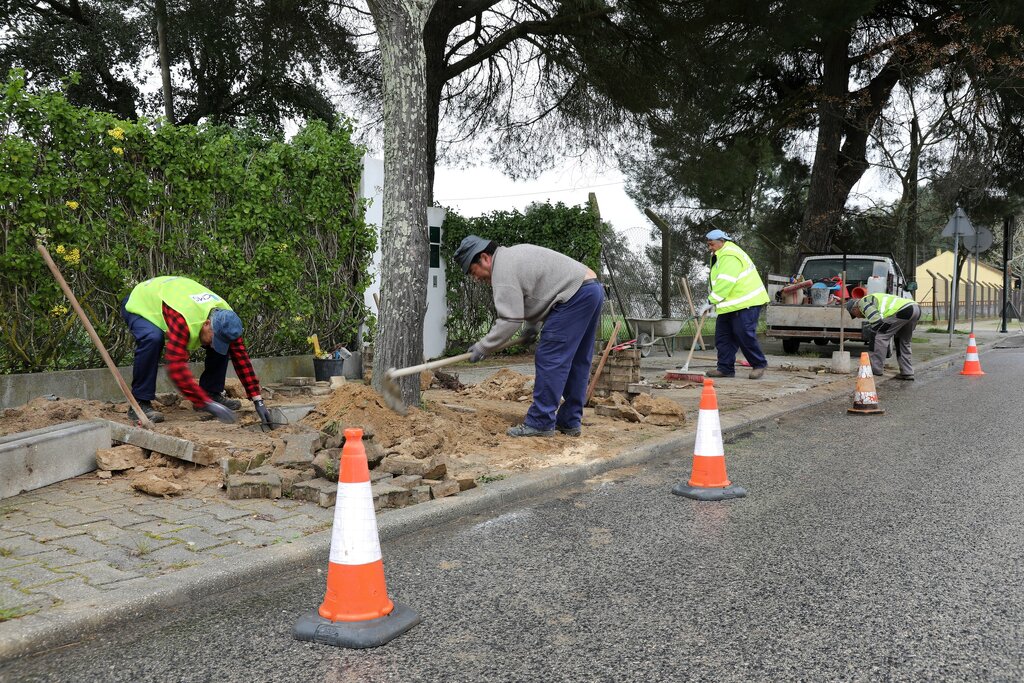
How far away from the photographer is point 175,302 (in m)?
6.03

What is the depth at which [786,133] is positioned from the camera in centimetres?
2097

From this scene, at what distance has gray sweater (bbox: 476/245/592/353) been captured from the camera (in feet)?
19.1

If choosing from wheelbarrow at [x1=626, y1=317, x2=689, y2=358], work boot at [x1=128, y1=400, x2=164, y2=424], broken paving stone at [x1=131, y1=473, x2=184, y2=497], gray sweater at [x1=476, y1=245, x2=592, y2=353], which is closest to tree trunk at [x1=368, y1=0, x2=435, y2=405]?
gray sweater at [x1=476, y1=245, x2=592, y2=353]

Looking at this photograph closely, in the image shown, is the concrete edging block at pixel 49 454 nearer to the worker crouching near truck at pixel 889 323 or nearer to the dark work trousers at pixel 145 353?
the dark work trousers at pixel 145 353

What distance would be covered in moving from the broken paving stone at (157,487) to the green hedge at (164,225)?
2960 millimetres

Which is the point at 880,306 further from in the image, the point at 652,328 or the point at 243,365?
the point at 243,365

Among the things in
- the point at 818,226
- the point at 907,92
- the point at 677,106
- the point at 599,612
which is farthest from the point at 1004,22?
the point at 599,612

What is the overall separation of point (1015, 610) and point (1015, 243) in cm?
6088

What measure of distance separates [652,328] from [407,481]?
322 inches

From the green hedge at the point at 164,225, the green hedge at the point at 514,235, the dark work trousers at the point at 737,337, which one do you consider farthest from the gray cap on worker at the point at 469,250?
the green hedge at the point at 514,235

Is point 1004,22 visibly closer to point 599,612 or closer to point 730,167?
point 730,167

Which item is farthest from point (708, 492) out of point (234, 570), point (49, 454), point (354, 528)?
point (49, 454)

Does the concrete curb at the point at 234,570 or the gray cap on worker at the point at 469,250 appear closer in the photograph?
the concrete curb at the point at 234,570

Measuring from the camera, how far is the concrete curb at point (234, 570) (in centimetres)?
280
